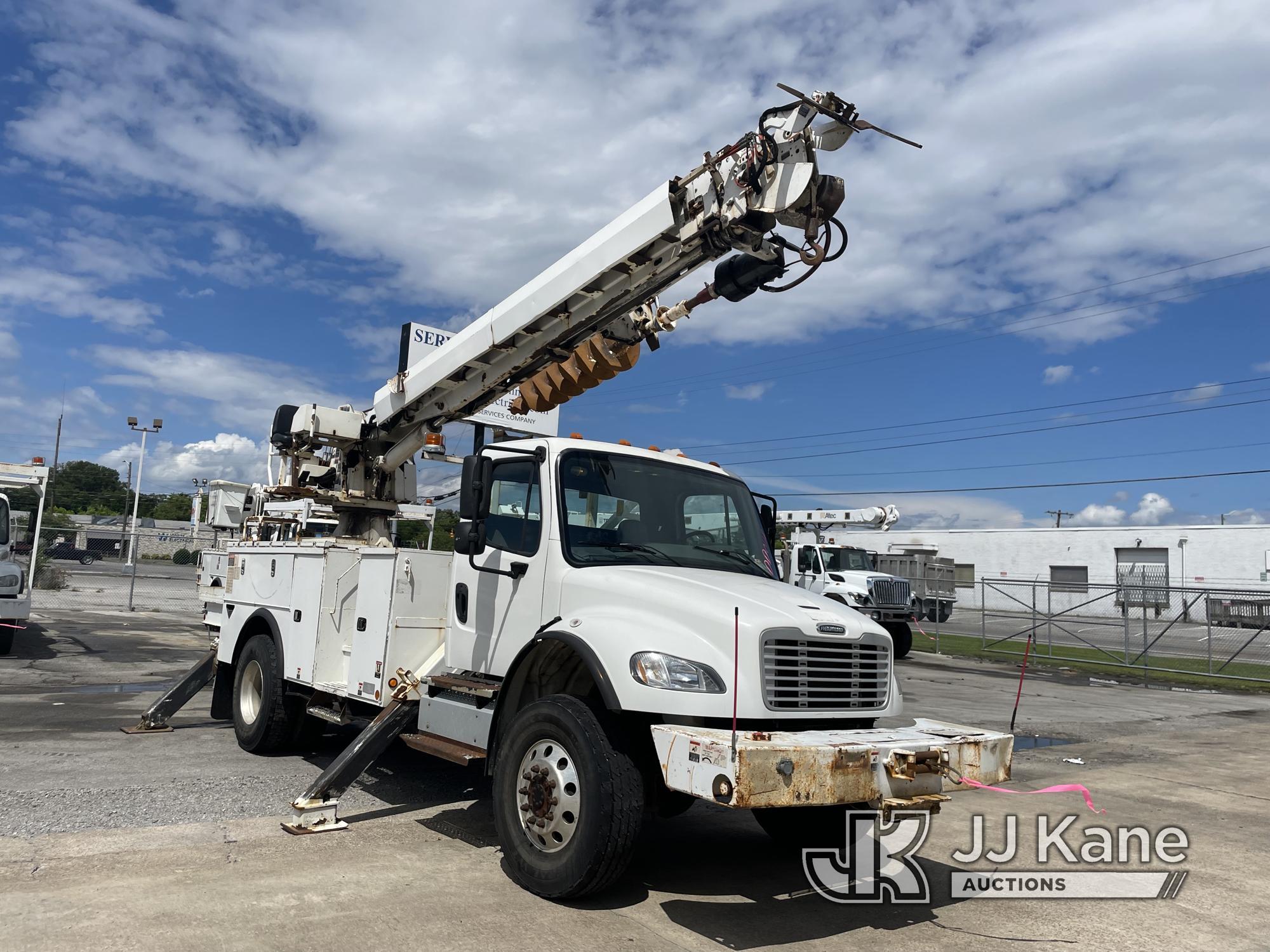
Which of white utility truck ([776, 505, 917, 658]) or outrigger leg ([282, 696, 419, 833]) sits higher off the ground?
white utility truck ([776, 505, 917, 658])

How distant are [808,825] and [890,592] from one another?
1905cm

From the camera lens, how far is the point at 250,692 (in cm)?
804

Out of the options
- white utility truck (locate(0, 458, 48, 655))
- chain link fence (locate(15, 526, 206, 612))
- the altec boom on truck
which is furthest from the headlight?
chain link fence (locate(15, 526, 206, 612))

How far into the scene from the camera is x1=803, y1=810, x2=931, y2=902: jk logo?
5027mm

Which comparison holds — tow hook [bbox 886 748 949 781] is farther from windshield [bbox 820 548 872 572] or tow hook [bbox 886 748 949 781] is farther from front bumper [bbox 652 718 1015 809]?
windshield [bbox 820 548 872 572]

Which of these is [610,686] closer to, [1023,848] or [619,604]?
[619,604]

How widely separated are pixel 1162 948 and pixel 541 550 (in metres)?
3.68

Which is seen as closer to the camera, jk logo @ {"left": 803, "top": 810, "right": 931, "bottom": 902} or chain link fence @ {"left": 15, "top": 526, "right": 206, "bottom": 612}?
jk logo @ {"left": 803, "top": 810, "right": 931, "bottom": 902}

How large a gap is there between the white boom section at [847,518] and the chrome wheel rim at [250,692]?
1962 cm

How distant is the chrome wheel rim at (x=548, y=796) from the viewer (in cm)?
452

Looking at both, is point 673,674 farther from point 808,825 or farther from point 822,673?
point 808,825

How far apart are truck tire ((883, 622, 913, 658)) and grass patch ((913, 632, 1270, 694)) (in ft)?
4.75

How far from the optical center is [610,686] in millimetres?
4414

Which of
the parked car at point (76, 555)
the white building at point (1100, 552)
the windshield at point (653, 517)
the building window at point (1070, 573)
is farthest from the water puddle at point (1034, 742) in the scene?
the parked car at point (76, 555)
